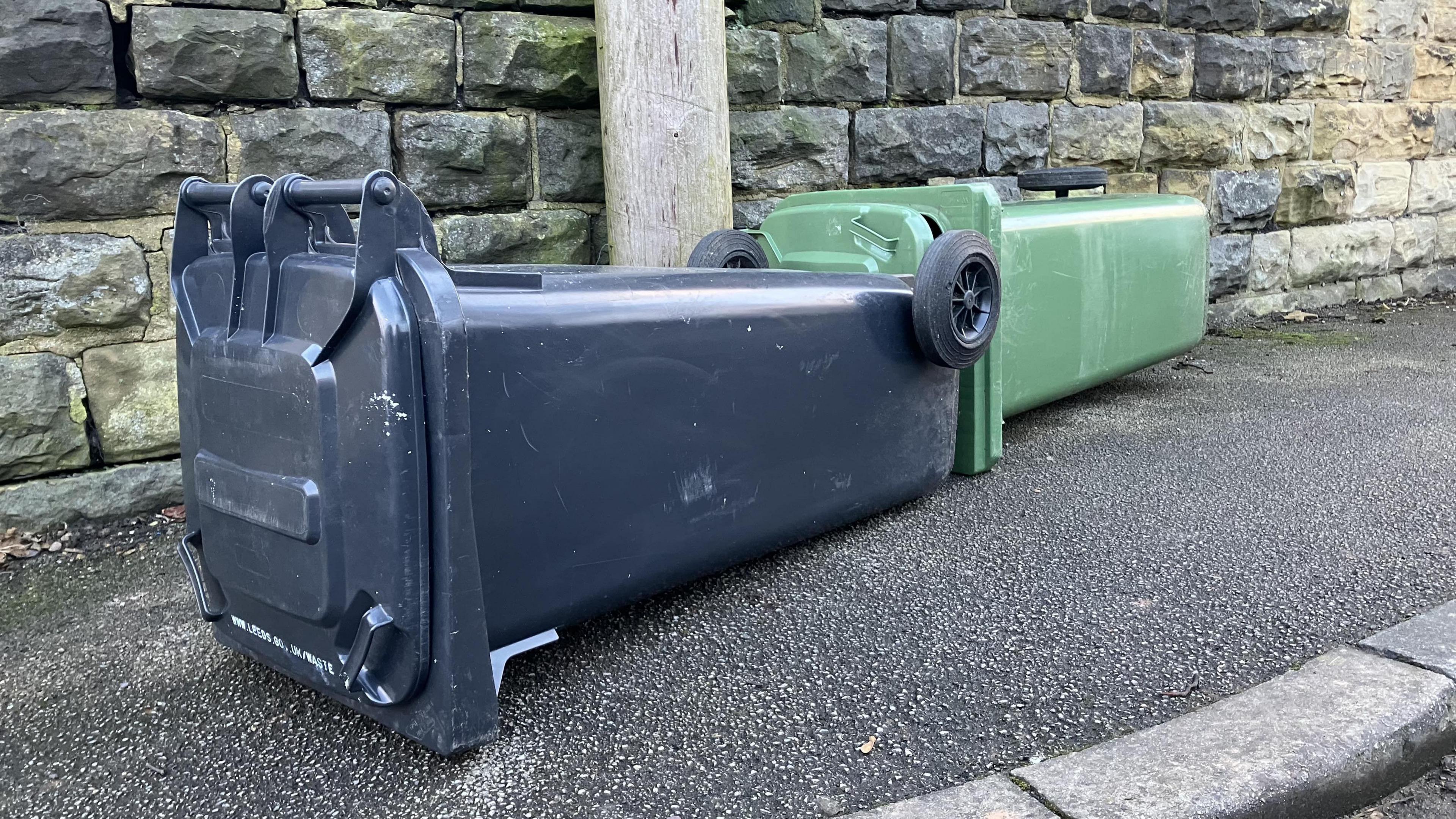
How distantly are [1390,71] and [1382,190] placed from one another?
67 cm

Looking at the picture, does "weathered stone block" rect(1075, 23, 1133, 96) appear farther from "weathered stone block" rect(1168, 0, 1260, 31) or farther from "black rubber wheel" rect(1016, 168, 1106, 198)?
"black rubber wheel" rect(1016, 168, 1106, 198)

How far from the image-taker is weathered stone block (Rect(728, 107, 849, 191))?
3596 mm

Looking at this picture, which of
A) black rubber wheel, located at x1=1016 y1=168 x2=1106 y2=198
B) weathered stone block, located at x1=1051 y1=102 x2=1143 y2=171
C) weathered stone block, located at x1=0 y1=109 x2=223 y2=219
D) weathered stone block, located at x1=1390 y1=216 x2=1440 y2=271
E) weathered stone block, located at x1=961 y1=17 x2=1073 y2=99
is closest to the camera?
weathered stone block, located at x1=0 y1=109 x2=223 y2=219

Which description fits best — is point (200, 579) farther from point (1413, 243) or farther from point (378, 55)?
point (1413, 243)

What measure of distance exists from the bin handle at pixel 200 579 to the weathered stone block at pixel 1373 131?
5.90 m

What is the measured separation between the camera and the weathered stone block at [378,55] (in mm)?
2742

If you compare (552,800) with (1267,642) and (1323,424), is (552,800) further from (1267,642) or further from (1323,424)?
(1323,424)

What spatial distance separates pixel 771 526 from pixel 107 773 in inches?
48.2

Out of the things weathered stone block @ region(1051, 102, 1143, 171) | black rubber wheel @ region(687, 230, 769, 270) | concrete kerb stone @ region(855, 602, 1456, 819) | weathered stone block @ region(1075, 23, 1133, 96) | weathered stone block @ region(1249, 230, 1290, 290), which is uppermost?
weathered stone block @ region(1075, 23, 1133, 96)

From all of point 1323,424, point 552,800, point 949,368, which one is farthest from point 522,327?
point 1323,424

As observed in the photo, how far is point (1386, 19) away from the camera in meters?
5.80

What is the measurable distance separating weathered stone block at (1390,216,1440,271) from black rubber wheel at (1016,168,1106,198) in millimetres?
3771

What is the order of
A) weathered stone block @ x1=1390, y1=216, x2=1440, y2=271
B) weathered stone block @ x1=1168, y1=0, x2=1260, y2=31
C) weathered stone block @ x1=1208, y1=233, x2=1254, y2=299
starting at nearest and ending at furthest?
weathered stone block @ x1=1168, y1=0, x2=1260, y2=31
weathered stone block @ x1=1208, y1=233, x2=1254, y2=299
weathered stone block @ x1=1390, y1=216, x2=1440, y2=271

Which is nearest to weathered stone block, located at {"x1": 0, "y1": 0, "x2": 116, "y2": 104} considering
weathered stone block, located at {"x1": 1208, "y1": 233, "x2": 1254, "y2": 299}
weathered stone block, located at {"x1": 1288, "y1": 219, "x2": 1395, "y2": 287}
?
weathered stone block, located at {"x1": 1208, "y1": 233, "x2": 1254, "y2": 299}
